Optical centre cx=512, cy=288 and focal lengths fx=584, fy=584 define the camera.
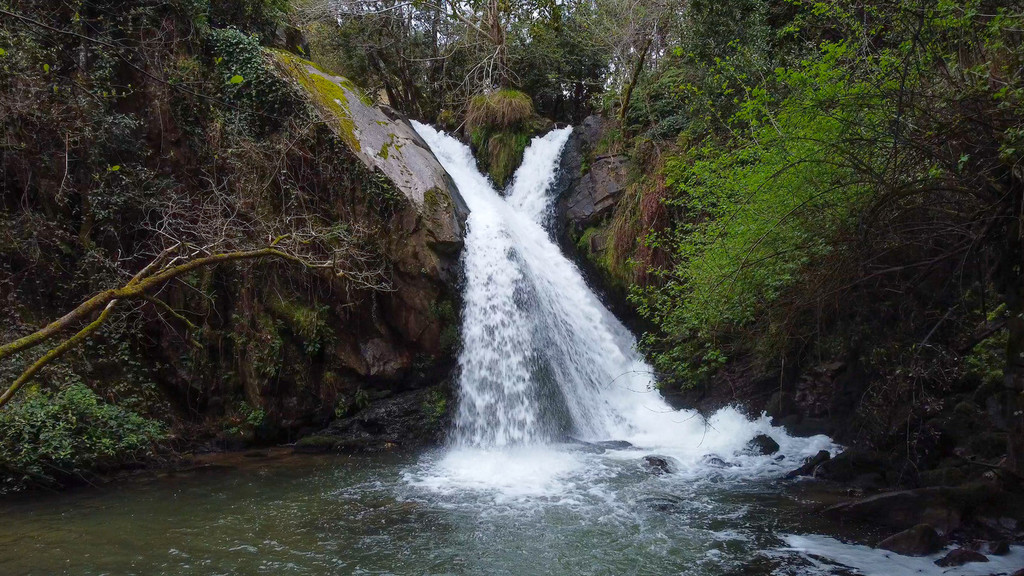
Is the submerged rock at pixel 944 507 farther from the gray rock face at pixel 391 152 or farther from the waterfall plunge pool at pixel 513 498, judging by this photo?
the gray rock face at pixel 391 152

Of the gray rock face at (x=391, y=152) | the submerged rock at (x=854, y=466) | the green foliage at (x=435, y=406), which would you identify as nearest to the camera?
the submerged rock at (x=854, y=466)

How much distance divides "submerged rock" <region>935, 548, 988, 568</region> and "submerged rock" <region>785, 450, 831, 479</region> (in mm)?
2548

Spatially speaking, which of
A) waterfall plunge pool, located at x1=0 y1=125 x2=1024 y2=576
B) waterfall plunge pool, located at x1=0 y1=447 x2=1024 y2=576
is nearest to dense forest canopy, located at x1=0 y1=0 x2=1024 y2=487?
waterfall plunge pool, located at x1=0 y1=125 x2=1024 y2=576

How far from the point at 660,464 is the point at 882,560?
10.4 feet

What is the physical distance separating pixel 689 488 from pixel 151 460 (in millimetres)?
7178

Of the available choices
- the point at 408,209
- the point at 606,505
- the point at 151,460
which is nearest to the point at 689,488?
the point at 606,505

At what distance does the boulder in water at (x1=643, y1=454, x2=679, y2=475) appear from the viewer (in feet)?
25.0

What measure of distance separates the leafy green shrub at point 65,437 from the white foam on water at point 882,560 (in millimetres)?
7818

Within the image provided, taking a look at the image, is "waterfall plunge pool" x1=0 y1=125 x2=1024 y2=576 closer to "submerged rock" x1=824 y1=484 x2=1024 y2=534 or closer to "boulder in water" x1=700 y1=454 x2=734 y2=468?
"boulder in water" x1=700 y1=454 x2=734 y2=468

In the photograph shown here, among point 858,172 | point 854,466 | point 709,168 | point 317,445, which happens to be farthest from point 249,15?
point 854,466

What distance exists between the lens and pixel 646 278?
10.9 meters

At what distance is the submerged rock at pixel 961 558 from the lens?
4543 millimetres

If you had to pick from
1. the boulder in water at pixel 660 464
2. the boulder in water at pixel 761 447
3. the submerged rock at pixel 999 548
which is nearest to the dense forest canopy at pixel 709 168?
the submerged rock at pixel 999 548

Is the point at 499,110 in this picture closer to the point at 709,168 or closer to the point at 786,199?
the point at 709,168
